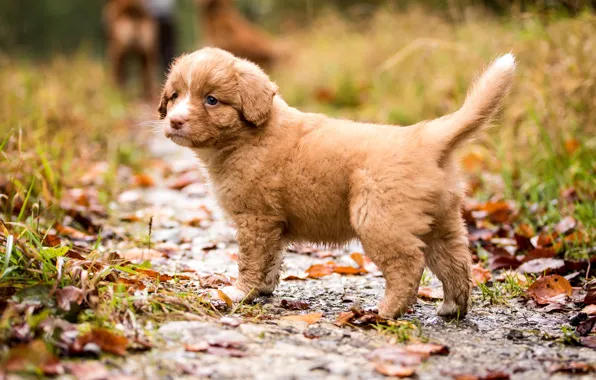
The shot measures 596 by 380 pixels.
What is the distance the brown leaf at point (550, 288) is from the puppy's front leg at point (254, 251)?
138 cm

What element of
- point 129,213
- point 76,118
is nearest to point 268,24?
point 76,118

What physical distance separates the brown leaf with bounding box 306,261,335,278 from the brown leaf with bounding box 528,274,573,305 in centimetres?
116

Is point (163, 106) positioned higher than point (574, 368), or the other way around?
point (163, 106)

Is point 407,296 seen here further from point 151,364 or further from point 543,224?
point 543,224

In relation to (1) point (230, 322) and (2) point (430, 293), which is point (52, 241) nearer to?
(1) point (230, 322)

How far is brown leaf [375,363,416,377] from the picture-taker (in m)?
2.59

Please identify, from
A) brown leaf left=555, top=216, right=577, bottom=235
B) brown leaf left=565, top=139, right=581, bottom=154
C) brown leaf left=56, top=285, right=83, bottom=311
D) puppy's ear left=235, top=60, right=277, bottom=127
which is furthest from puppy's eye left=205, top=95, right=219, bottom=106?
brown leaf left=565, top=139, right=581, bottom=154

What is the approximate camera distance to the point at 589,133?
5.50 meters

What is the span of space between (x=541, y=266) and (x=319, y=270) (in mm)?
1286

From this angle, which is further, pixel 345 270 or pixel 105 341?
pixel 345 270

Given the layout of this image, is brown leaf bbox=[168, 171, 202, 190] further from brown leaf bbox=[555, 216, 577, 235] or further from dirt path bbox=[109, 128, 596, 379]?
A: brown leaf bbox=[555, 216, 577, 235]

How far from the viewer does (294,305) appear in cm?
351

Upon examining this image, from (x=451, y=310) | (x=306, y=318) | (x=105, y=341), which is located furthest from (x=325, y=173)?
(x=105, y=341)

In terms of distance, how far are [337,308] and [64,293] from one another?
4.36 feet
